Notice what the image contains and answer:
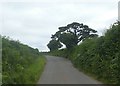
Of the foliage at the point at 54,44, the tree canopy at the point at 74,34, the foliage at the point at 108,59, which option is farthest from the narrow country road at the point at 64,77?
the foliage at the point at 54,44

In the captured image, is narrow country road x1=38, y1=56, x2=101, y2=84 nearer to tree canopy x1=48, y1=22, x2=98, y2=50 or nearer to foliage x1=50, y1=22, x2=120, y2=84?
foliage x1=50, y1=22, x2=120, y2=84

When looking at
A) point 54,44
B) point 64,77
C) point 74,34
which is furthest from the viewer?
point 54,44

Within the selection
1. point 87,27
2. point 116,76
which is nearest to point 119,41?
point 116,76

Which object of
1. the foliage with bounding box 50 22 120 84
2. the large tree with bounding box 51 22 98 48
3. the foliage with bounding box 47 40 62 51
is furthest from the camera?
the foliage with bounding box 47 40 62 51

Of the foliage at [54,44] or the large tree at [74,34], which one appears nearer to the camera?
the large tree at [74,34]

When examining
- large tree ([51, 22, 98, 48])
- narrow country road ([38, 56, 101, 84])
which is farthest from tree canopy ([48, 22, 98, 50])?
narrow country road ([38, 56, 101, 84])

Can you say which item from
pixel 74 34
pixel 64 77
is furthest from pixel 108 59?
pixel 74 34

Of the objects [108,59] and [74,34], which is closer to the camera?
[108,59]

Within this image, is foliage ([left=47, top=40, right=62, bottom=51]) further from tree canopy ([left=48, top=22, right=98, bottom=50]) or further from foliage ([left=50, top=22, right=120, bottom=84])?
foliage ([left=50, top=22, right=120, bottom=84])

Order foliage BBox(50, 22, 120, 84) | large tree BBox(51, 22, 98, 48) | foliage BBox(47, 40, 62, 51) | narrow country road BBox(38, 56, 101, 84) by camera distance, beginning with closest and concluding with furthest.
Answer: foliage BBox(50, 22, 120, 84), narrow country road BBox(38, 56, 101, 84), large tree BBox(51, 22, 98, 48), foliage BBox(47, 40, 62, 51)

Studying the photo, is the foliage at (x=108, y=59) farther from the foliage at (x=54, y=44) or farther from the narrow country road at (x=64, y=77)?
the foliage at (x=54, y=44)

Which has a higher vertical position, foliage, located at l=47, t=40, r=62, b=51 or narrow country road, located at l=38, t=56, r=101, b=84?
foliage, located at l=47, t=40, r=62, b=51

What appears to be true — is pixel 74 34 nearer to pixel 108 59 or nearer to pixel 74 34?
pixel 74 34

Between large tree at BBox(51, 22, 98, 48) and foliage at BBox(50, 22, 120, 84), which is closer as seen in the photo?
foliage at BBox(50, 22, 120, 84)
